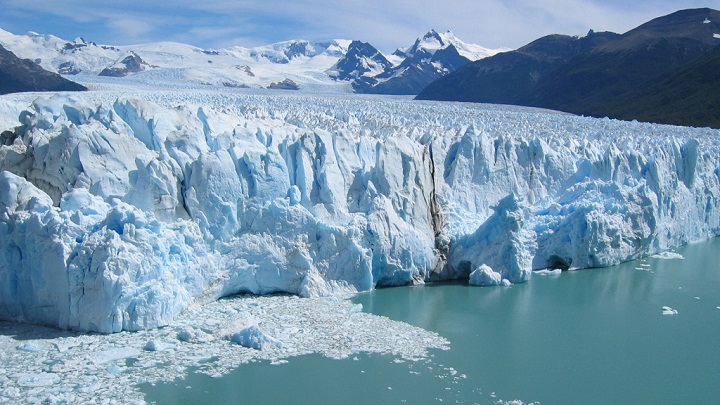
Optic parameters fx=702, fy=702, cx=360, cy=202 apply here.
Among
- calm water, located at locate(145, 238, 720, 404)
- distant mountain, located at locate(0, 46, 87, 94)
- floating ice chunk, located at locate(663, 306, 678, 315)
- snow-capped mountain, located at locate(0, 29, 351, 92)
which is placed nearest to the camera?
calm water, located at locate(145, 238, 720, 404)

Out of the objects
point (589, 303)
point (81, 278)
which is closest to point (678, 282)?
point (589, 303)

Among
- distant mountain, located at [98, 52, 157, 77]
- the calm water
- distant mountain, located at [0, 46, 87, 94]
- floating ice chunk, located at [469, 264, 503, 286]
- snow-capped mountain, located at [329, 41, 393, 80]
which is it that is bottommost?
the calm water

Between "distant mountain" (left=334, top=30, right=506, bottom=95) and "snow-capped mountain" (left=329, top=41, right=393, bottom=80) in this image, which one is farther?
"snow-capped mountain" (left=329, top=41, right=393, bottom=80)

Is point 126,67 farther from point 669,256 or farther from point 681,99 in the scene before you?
point 669,256

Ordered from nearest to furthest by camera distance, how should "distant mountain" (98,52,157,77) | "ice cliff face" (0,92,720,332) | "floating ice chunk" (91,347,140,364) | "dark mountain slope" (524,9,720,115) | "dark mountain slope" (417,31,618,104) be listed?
1. "floating ice chunk" (91,347,140,364)
2. "ice cliff face" (0,92,720,332)
3. "dark mountain slope" (524,9,720,115)
4. "distant mountain" (98,52,157,77)
5. "dark mountain slope" (417,31,618,104)

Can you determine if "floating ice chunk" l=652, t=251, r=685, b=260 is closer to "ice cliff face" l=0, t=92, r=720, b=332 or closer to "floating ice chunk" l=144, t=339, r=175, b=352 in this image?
"ice cliff face" l=0, t=92, r=720, b=332

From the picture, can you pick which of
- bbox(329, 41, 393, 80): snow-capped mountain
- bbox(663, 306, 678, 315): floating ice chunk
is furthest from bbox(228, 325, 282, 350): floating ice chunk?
bbox(329, 41, 393, 80): snow-capped mountain

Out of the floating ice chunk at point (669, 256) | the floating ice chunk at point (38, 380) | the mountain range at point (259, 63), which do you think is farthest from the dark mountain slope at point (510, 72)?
the floating ice chunk at point (38, 380)

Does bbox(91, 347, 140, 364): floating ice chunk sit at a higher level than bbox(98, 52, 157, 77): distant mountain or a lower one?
lower
